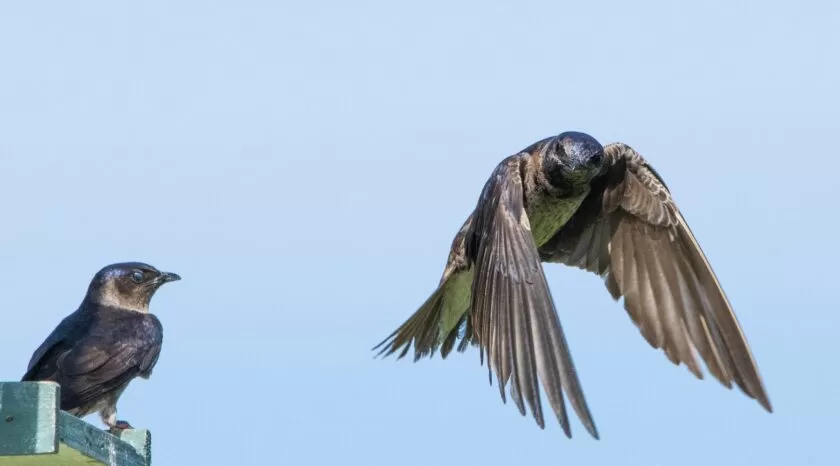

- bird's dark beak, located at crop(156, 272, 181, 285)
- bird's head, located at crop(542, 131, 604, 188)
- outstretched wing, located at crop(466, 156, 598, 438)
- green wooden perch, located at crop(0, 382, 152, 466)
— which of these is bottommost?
green wooden perch, located at crop(0, 382, 152, 466)

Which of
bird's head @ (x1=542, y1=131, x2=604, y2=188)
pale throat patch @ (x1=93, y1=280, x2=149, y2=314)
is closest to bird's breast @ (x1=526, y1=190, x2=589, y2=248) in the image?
bird's head @ (x1=542, y1=131, x2=604, y2=188)

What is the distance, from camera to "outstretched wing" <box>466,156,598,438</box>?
19.8 ft

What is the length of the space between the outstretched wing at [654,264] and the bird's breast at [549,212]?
0.81 ft

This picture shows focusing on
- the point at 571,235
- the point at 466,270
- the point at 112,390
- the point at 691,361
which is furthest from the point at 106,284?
the point at 691,361

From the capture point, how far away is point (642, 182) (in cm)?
786

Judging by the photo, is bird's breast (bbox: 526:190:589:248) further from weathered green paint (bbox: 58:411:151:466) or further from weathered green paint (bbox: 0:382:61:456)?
weathered green paint (bbox: 0:382:61:456)

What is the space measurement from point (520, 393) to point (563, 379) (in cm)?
19

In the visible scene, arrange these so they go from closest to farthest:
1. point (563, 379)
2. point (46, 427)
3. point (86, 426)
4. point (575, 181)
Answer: point (46, 427)
point (86, 426)
point (563, 379)
point (575, 181)

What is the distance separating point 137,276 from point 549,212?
218 cm

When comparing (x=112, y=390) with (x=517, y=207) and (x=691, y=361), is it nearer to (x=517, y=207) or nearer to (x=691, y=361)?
(x=517, y=207)

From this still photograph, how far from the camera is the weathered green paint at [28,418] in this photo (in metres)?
4.29

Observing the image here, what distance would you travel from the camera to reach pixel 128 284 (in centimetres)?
792

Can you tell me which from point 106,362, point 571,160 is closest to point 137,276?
point 106,362

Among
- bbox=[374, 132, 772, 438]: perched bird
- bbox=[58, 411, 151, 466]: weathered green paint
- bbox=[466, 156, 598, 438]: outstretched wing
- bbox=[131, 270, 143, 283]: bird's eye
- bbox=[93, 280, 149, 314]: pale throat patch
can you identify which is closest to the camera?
bbox=[58, 411, 151, 466]: weathered green paint
